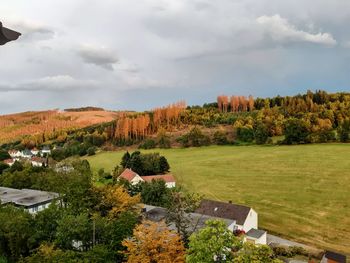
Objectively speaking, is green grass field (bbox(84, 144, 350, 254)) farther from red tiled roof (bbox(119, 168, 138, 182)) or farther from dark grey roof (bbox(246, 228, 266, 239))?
red tiled roof (bbox(119, 168, 138, 182))

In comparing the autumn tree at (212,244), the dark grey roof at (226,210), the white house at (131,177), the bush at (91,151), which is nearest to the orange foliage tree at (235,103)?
the bush at (91,151)

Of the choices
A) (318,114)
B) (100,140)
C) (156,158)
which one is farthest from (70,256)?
(100,140)

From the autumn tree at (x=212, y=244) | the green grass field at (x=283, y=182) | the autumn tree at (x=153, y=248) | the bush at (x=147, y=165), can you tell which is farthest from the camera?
the bush at (x=147, y=165)

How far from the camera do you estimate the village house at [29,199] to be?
45844mm

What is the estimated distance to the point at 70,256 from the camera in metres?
26.4

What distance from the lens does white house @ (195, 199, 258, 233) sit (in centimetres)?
4333

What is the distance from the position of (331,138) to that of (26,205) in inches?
3032

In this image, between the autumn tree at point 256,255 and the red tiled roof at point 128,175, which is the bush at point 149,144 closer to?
the red tiled roof at point 128,175

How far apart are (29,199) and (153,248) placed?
28.8 m

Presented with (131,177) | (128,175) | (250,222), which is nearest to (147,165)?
(128,175)

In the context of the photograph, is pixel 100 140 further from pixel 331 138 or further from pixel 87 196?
pixel 87 196

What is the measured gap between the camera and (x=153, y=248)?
2500 cm

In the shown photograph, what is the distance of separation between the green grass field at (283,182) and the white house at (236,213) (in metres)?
3.70

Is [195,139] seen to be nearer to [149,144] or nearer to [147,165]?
[149,144]
